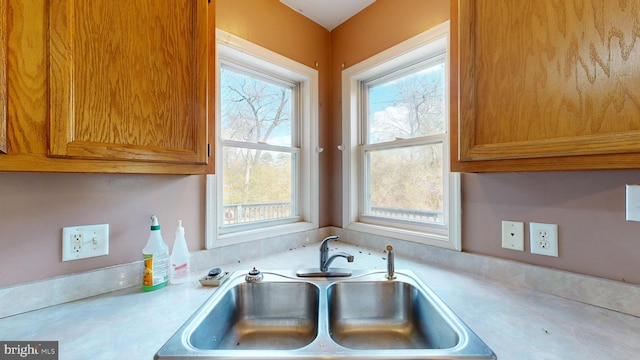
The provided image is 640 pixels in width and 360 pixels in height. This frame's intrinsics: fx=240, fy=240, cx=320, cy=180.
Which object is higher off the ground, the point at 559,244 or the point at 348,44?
the point at 348,44

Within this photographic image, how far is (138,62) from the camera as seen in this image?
0.74 metres

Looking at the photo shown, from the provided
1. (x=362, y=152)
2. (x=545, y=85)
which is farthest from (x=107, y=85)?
(x=362, y=152)

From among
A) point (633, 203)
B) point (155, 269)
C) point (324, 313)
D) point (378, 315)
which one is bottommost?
point (378, 315)

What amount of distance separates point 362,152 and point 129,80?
1313 mm

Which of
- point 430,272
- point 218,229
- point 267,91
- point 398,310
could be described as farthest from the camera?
point 267,91

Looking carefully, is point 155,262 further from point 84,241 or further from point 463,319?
point 463,319

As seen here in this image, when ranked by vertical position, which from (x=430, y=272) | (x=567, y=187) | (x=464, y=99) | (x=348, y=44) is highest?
(x=348, y=44)

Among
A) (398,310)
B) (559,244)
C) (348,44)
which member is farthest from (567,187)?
(348,44)

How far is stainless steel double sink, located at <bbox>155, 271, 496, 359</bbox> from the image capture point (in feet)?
2.71

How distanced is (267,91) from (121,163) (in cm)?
106

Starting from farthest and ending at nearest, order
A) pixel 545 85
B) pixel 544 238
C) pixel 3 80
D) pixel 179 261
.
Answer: pixel 179 261
pixel 544 238
pixel 545 85
pixel 3 80

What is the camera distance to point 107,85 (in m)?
0.69

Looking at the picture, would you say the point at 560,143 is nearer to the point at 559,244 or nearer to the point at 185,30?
the point at 559,244

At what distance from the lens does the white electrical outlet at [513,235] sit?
96 cm
